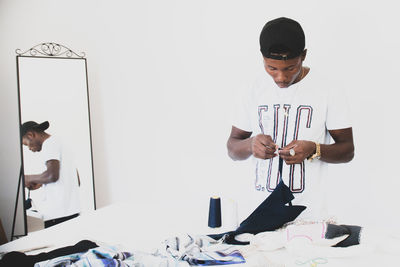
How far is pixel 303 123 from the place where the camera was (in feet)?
6.26

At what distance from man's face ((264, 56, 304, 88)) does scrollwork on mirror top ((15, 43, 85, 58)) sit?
2.00 meters

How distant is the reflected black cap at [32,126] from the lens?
299 cm

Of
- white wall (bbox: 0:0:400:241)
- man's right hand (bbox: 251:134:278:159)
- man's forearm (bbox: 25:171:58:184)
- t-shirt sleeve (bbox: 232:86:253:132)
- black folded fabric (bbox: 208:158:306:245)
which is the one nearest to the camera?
black folded fabric (bbox: 208:158:306:245)

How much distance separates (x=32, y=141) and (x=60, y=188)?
425 millimetres

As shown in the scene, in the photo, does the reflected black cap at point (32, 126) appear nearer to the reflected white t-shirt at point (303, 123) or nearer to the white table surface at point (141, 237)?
the white table surface at point (141, 237)

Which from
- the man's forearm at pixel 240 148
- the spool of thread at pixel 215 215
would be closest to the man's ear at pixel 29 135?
the man's forearm at pixel 240 148

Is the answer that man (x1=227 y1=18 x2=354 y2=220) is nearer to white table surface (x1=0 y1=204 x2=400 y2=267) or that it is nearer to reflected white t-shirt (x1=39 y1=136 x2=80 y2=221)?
white table surface (x1=0 y1=204 x2=400 y2=267)

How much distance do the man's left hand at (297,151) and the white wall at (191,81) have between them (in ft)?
3.18

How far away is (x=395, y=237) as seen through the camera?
56.8 inches

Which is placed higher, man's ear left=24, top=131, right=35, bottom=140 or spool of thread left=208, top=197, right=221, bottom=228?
man's ear left=24, top=131, right=35, bottom=140

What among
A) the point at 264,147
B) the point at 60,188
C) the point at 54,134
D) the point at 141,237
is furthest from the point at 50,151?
the point at 264,147

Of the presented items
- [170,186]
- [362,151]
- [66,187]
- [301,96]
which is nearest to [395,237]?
[301,96]

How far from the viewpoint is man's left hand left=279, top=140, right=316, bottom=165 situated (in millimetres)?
1745

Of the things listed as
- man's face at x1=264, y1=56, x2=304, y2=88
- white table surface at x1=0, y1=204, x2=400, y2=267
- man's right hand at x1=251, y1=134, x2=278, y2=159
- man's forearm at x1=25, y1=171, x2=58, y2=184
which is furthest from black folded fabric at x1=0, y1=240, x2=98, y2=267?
man's forearm at x1=25, y1=171, x2=58, y2=184
